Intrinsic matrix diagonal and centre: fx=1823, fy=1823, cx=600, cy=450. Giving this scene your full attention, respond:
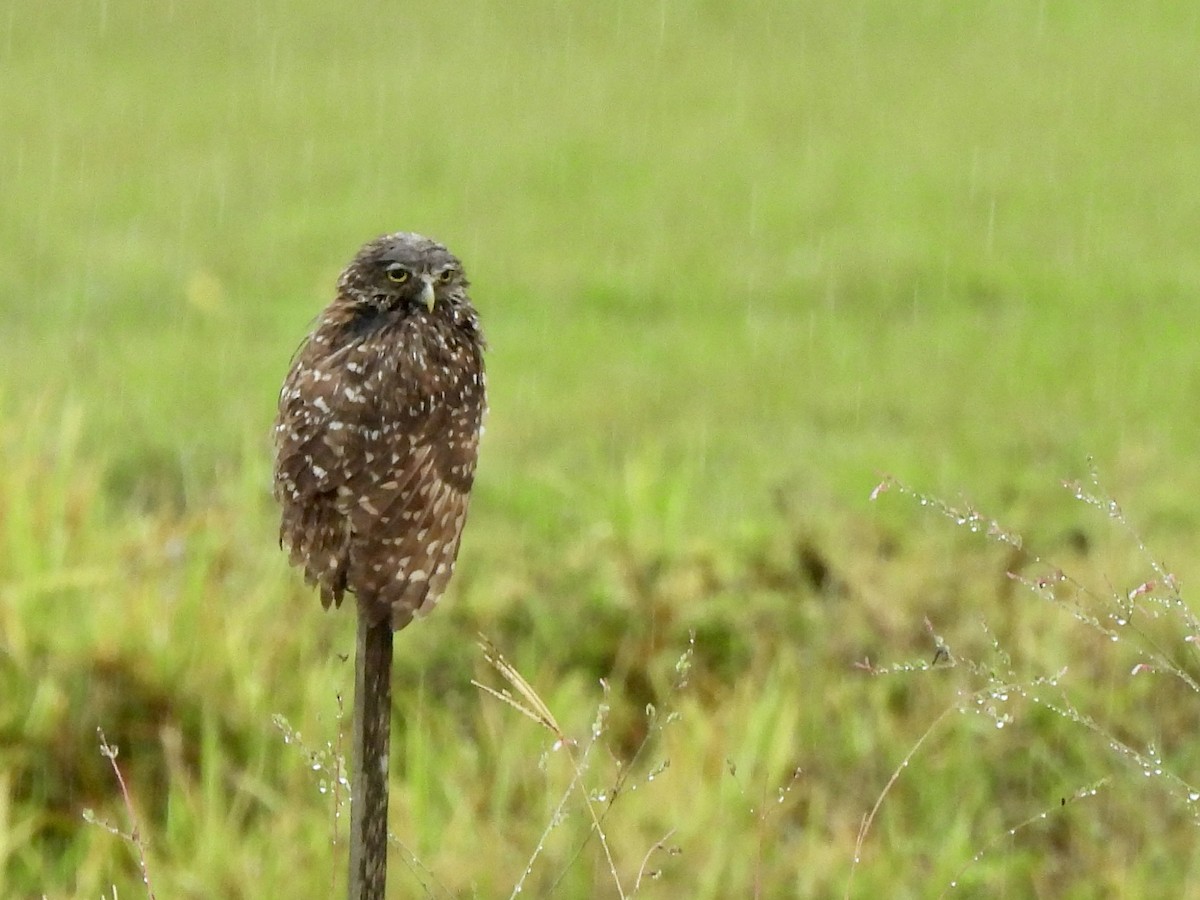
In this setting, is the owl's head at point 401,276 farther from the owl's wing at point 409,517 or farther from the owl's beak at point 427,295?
the owl's wing at point 409,517

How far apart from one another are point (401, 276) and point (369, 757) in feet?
1.85

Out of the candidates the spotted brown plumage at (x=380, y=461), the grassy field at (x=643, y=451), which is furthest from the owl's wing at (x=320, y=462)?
the grassy field at (x=643, y=451)

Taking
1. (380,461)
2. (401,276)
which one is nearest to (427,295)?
(401,276)

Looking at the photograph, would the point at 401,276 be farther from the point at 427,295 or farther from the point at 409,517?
the point at 409,517

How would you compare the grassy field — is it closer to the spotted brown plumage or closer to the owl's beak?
the spotted brown plumage

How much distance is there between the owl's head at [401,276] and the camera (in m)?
2.13

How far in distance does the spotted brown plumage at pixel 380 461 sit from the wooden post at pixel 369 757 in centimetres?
4

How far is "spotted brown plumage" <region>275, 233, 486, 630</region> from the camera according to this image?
1958 mm

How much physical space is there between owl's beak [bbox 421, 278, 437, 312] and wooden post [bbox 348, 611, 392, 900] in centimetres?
37

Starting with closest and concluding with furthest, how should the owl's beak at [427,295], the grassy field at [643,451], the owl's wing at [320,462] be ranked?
the owl's wing at [320,462] → the owl's beak at [427,295] → the grassy field at [643,451]

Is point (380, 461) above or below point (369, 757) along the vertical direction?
above

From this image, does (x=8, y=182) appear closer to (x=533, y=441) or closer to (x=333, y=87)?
(x=333, y=87)

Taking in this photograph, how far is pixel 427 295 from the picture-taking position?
6.96 ft

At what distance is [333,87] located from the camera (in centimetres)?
1331
